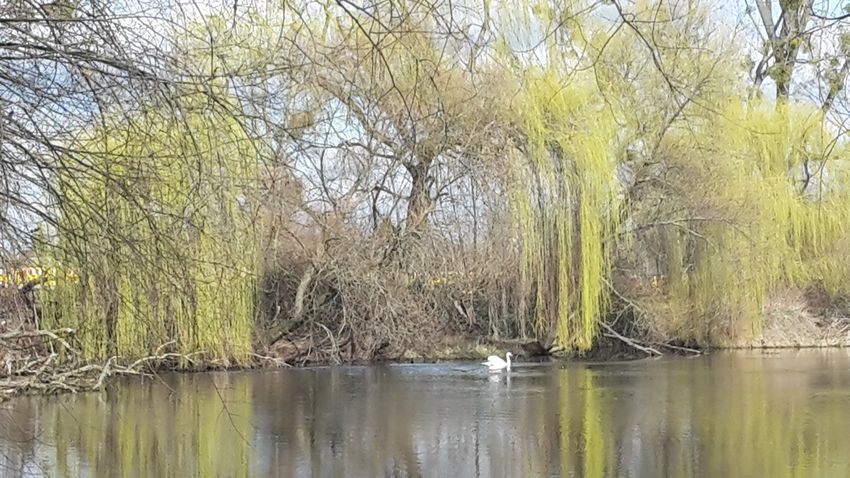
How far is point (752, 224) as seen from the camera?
1462 cm

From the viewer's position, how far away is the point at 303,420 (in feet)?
28.3

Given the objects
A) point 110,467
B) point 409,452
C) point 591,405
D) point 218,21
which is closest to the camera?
point 218,21

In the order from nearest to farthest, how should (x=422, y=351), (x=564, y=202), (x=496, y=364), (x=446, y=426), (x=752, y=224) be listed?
1. (x=446, y=426)
2. (x=496, y=364)
3. (x=564, y=202)
4. (x=422, y=351)
5. (x=752, y=224)

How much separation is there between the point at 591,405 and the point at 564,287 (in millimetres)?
4449

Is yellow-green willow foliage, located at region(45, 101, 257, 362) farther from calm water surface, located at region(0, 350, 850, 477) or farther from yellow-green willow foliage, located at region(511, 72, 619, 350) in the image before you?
yellow-green willow foliage, located at region(511, 72, 619, 350)

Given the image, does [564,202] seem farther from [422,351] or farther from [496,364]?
[422,351]

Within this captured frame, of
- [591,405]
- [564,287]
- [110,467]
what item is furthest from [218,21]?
[564,287]

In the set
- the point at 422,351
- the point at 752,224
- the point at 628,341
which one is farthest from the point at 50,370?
the point at 752,224

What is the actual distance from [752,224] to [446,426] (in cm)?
837

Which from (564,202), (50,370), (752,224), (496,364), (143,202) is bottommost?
(496,364)

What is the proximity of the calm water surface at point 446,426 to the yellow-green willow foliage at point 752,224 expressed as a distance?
2.72 metres

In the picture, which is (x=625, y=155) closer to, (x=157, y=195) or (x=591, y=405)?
(x=591, y=405)

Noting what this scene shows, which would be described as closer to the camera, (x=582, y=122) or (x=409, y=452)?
(x=409, y=452)

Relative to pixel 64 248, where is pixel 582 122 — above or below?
above
